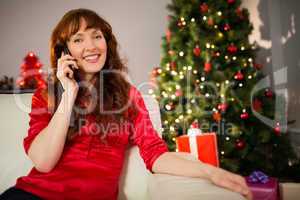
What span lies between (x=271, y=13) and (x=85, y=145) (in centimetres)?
256

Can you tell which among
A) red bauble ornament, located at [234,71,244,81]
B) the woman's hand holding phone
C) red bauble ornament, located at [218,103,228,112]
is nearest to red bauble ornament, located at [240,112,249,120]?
red bauble ornament, located at [218,103,228,112]

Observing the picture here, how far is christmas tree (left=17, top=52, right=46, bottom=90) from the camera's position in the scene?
3067mm

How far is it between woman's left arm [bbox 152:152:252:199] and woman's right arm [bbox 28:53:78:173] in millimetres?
344

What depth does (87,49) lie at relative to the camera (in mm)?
1206

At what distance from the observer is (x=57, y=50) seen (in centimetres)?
125

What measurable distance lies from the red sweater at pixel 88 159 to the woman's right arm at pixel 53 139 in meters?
0.05

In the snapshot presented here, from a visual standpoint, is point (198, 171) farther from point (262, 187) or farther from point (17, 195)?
point (262, 187)

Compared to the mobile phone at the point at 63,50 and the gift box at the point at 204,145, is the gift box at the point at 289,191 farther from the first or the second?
the mobile phone at the point at 63,50

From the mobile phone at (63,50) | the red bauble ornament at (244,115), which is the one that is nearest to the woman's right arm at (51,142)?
the mobile phone at (63,50)

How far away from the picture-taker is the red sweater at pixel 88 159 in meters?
1.08

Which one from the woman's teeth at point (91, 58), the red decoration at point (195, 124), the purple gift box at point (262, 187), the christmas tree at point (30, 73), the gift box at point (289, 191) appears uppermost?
the christmas tree at point (30, 73)

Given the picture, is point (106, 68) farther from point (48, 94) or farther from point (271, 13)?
point (271, 13)

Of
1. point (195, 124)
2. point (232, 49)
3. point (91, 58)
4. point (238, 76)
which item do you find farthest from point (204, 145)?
point (91, 58)

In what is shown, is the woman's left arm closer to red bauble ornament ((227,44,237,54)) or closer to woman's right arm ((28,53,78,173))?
woman's right arm ((28,53,78,173))
